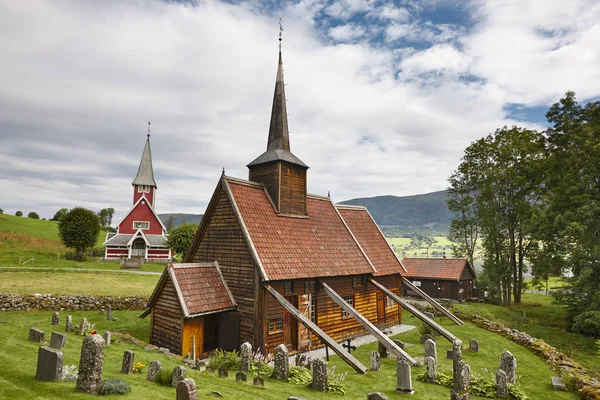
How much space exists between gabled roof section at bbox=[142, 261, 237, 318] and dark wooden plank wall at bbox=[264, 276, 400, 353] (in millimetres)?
2336

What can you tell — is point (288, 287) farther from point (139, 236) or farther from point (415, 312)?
point (139, 236)

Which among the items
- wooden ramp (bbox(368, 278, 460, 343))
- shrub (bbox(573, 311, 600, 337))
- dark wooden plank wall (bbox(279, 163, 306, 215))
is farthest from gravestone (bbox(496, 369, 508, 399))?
shrub (bbox(573, 311, 600, 337))

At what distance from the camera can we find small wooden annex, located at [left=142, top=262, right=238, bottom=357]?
15.7 metres

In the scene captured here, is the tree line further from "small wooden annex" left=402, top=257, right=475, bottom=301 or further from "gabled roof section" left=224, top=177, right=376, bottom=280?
"gabled roof section" left=224, top=177, right=376, bottom=280

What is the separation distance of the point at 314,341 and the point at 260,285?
540 cm

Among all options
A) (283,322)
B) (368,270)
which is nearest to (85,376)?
(283,322)

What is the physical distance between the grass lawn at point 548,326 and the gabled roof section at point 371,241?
11370 mm

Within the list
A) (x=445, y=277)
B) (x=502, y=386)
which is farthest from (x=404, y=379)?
(x=445, y=277)

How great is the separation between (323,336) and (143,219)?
52.8 meters

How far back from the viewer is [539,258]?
32.2 metres

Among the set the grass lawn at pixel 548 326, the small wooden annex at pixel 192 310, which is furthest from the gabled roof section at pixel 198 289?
the grass lawn at pixel 548 326

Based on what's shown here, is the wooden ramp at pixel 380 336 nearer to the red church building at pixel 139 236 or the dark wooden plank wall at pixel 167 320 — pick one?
the dark wooden plank wall at pixel 167 320

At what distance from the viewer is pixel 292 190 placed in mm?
22219

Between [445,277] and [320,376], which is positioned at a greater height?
[445,277]
